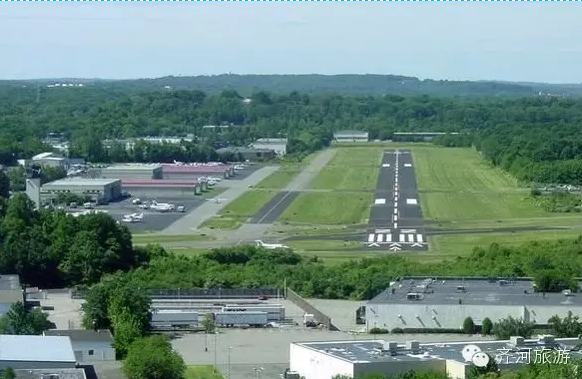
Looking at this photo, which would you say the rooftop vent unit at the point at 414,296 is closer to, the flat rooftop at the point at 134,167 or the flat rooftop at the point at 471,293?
the flat rooftop at the point at 471,293

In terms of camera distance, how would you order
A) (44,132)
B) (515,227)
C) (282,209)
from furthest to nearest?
(44,132), (282,209), (515,227)

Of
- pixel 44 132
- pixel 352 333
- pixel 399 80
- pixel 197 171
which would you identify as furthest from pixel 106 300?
pixel 399 80

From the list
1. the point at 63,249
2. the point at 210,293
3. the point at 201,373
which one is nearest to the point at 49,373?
the point at 201,373

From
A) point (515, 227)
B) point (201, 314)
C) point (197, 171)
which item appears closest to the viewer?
point (201, 314)

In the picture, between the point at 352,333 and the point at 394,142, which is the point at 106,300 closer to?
the point at 352,333

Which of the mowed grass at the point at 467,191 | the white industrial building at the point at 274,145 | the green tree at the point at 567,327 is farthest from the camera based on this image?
the white industrial building at the point at 274,145

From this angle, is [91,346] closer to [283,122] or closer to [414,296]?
[414,296]

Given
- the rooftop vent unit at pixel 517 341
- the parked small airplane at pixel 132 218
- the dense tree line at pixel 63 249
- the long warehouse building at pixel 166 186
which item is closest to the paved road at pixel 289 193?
the long warehouse building at pixel 166 186
